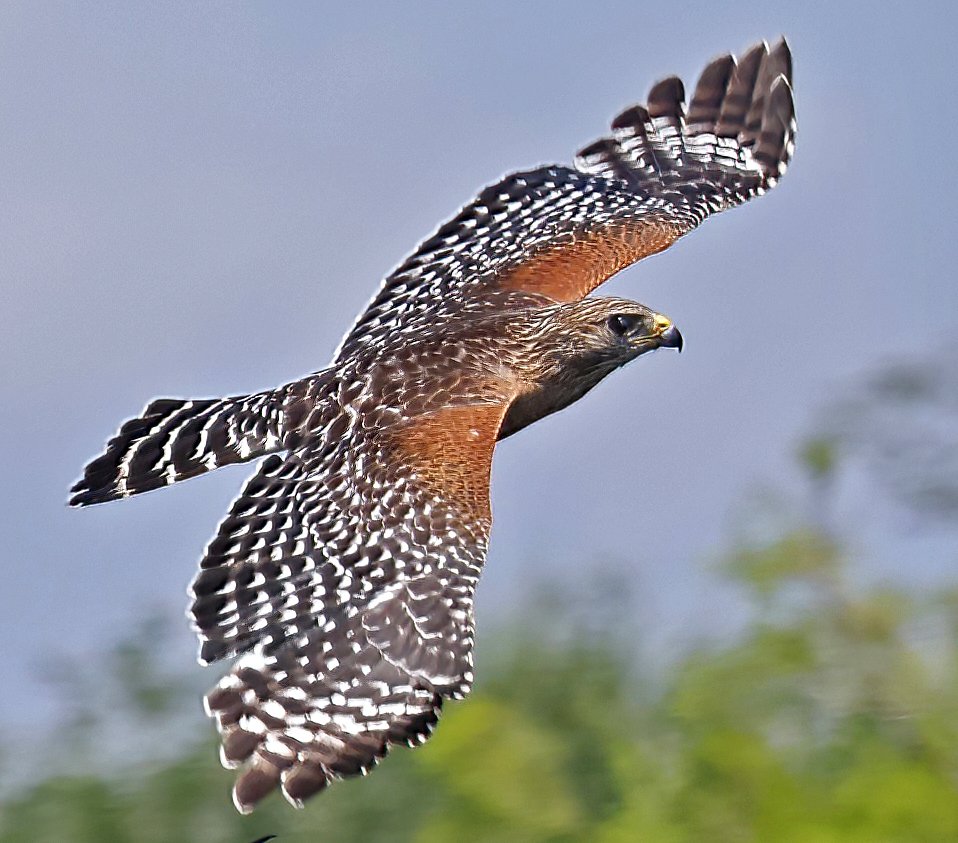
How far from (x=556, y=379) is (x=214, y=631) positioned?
9.29ft

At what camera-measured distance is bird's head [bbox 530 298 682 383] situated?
11453mm

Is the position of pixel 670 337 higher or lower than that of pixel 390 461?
higher

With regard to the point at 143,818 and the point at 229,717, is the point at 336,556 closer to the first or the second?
the point at 229,717

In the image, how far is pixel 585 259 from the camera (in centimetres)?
1267

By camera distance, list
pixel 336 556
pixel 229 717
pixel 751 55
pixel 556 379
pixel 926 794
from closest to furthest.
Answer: pixel 229 717 → pixel 336 556 → pixel 556 379 → pixel 751 55 → pixel 926 794

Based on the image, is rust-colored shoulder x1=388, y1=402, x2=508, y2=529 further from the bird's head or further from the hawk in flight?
the bird's head

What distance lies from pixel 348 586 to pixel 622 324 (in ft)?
9.10

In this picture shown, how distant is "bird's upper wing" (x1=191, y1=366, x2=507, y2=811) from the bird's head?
880mm

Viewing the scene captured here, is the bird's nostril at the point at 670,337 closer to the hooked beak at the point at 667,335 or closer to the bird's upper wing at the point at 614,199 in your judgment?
the hooked beak at the point at 667,335

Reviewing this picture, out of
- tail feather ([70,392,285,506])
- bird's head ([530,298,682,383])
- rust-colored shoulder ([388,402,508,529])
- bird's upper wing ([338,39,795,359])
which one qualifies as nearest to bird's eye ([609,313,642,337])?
bird's head ([530,298,682,383])

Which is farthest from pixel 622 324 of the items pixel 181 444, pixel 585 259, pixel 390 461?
pixel 181 444

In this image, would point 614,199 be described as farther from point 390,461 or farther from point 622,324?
point 390,461

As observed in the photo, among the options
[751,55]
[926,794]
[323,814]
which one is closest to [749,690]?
[926,794]

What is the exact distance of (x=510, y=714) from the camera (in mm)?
17984
